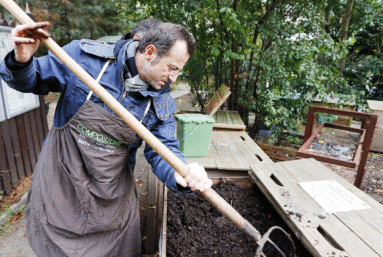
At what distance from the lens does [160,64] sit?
4.85 feet

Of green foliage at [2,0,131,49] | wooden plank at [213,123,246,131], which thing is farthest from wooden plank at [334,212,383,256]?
green foliage at [2,0,131,49]

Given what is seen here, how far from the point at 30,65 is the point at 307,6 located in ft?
15.6

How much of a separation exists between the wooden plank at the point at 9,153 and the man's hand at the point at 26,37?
2952 mm

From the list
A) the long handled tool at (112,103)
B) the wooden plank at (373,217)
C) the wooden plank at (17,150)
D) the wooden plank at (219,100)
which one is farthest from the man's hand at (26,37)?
the wooden plank at (219,100)

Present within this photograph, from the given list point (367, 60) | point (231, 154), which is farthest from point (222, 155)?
point (367, 60)

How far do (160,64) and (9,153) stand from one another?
3.45m

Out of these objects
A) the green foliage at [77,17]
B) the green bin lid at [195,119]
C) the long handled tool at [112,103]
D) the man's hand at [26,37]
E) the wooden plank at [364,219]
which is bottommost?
the wooden plank at [364,219]

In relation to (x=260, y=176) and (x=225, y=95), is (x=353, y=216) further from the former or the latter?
(x=225, y=95)

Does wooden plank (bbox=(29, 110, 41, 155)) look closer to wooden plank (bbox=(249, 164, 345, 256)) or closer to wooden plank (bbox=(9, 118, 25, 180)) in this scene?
wooden plank (bbox=(9, 118, 25, 180))

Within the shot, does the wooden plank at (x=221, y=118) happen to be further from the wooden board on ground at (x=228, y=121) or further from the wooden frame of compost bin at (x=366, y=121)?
the wooden frame of compost bin at (x=366, y=121)

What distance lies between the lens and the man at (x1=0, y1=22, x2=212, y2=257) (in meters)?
1.43

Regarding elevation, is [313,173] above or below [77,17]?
below

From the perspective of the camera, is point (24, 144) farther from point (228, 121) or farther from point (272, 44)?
point (272, 44)

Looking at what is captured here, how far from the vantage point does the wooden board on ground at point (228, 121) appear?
4.35 metres
